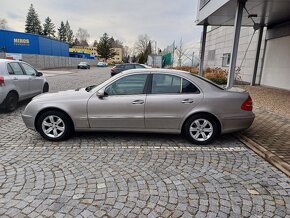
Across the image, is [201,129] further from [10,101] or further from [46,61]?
[46,61]

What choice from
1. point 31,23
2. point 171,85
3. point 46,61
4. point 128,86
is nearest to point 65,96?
point 128,86

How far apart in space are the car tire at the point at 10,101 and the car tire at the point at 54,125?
2952mm

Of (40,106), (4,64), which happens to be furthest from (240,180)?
(4,64)

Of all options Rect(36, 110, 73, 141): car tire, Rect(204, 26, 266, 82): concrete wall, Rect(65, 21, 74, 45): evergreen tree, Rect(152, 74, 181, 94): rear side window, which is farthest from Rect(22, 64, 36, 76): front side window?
Rect(65, 21, 74, 45): evergreen tree

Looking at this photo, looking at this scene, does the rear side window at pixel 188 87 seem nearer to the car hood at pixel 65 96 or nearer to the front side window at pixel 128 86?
the front side window at pixel 128 86

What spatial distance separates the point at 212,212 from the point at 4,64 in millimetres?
7177

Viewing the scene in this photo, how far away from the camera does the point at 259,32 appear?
14875 millimetres

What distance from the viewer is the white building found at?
368 inches

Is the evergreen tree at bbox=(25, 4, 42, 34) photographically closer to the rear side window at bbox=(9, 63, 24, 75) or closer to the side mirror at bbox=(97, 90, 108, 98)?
the rear side window at bbox=(9, 63, 24, 75)

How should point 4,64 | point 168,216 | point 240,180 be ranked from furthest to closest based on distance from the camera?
point 4,64, point 240,180, point 168,216

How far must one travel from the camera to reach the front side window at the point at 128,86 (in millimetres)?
4848

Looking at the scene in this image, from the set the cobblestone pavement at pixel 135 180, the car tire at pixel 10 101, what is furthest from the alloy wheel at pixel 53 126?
the car tire at pixel 10 101

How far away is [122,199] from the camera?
296 centimetres

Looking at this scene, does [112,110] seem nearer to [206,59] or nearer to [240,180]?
[240,180]
